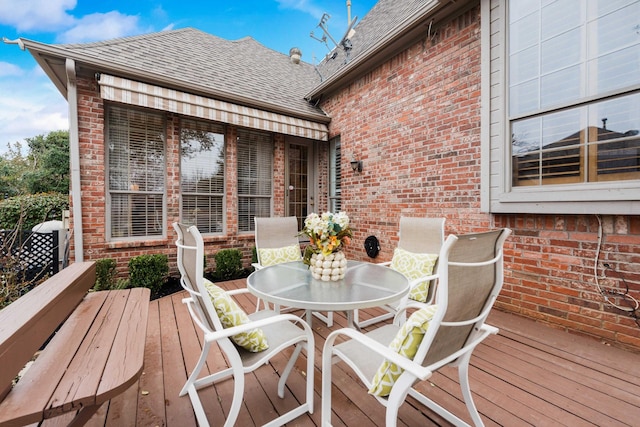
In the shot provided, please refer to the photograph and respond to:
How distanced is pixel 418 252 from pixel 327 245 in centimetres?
138

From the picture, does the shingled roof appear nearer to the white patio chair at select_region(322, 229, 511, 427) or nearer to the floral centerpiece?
the floral centerpiece

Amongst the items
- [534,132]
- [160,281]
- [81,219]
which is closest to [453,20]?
[534,132]

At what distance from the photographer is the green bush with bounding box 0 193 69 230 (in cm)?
634

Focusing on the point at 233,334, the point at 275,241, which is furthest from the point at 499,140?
the point at 233,334

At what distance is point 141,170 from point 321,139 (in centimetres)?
342

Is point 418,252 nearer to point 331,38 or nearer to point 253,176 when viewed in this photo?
point 253,176

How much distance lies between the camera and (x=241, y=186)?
553 centimetres

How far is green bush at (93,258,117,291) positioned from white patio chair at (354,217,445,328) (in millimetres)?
3571

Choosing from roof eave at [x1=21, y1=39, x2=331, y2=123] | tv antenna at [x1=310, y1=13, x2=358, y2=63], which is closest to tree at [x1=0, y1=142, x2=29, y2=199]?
roof eave at [x1=21, y1=39, x2=331, y2=123]

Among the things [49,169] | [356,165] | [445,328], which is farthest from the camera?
[49,169]

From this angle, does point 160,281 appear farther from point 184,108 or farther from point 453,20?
point 453,20

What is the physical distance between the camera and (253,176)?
568 cm

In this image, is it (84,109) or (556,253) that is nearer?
(556,253)

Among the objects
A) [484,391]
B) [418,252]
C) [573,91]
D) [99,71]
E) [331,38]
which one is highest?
[331,38]
